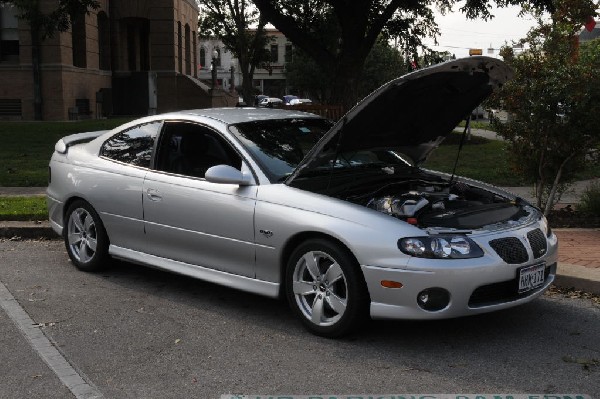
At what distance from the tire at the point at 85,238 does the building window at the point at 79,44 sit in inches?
939

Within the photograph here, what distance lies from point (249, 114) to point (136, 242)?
146 cm

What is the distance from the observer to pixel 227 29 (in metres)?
36.8

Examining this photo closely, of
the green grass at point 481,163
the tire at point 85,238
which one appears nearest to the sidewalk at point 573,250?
the green grass at point 481,163

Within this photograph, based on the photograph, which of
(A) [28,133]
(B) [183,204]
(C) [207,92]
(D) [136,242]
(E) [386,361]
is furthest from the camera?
(C) [207,92]

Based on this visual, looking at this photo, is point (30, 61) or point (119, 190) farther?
point (30, 61)

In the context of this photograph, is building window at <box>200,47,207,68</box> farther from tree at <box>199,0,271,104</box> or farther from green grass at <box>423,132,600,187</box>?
green grass at <box>423,132,600,187</box>

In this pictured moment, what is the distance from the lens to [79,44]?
30016 mm

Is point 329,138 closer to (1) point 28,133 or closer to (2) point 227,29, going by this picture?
(1) point 28,133

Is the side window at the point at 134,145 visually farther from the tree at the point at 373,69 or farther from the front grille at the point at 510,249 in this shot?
the tree at the point at 373,69

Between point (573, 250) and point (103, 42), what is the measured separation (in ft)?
96.2

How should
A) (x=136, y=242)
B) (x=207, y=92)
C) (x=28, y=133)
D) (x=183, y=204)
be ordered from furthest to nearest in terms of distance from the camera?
(x=207, y=92), (x=28, y=133), (x=136, y=242), (x=183, y=204)

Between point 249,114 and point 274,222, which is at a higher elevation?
point 249,114

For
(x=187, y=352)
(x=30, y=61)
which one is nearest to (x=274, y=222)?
(x=187, y=352)

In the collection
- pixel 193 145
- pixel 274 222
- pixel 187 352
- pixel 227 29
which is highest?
pixel 227 29
